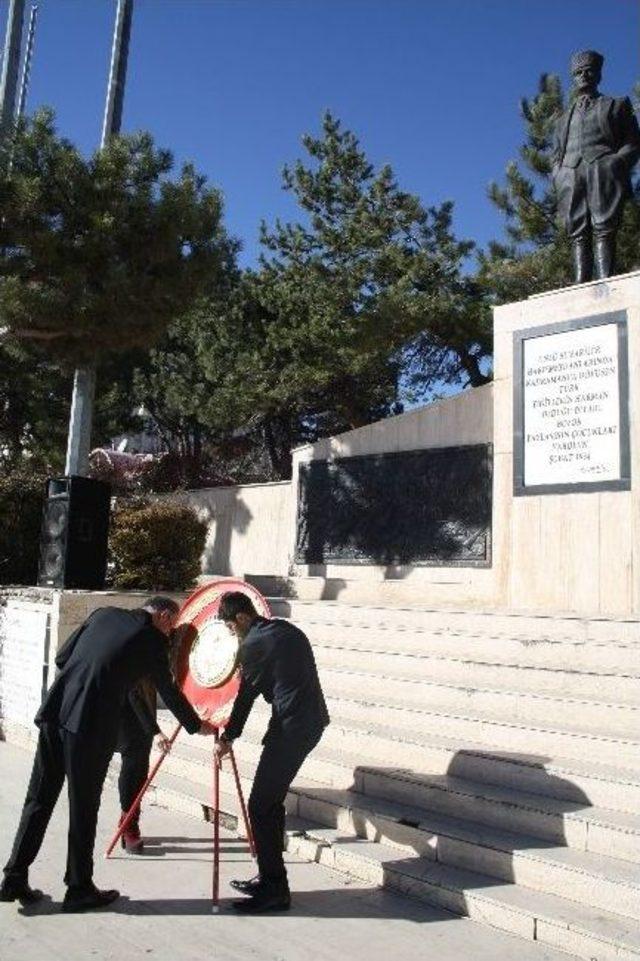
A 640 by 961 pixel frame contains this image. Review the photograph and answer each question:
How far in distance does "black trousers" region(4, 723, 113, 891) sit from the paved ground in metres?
0.21

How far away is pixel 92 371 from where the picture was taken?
37.2 ft

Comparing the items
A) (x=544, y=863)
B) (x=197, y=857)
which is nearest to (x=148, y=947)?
(x=197, y=857)

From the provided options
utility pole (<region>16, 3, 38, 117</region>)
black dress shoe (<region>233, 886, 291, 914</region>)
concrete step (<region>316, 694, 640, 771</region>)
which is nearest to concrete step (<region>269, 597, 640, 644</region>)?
concrete step (<region>316, 694, 640, 771</region>)

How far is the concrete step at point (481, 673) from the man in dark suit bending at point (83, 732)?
2525 mm

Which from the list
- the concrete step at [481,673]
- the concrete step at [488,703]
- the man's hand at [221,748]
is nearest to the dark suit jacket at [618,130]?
the concrete step at [481,673]

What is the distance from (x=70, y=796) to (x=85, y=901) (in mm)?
526

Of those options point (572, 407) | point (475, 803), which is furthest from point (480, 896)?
point (572, 407)

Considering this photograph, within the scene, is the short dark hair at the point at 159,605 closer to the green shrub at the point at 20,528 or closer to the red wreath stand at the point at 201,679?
the red wreath stand at the point at 201,679

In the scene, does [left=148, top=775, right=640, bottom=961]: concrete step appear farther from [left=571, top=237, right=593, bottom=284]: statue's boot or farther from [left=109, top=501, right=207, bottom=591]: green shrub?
[left=571, top=237, right=593, bottom=284]: statue's boot

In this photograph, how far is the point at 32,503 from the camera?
10586mm

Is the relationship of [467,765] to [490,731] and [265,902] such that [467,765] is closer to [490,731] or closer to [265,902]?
[490,731]

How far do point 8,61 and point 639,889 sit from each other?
16.6 m

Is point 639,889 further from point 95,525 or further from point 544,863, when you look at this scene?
point 95,525

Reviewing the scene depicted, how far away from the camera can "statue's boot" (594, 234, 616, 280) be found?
8727mm
